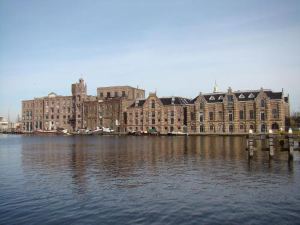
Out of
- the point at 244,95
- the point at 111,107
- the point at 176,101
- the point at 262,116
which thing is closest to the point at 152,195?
the point at 262,116

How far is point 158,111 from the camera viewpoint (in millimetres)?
140375

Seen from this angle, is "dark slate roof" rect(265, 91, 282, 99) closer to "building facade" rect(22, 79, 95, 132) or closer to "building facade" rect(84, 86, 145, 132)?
"building facade" rect(84, 86, 145, 132)

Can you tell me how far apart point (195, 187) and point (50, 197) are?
1009 cm

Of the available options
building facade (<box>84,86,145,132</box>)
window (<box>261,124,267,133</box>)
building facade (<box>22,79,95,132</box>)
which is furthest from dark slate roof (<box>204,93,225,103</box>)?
building facade (<box>22,79,95,132</box>)

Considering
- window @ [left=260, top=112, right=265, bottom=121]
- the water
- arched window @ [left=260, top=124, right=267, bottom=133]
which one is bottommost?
the water

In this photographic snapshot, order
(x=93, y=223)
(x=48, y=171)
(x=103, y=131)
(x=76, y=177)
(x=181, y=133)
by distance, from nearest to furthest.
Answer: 1. (x=93, y=223)
2. (x=76, y=177)
3. (x=48, y=171)
4. (x=181, y=133)
5. (x=103, y=131)

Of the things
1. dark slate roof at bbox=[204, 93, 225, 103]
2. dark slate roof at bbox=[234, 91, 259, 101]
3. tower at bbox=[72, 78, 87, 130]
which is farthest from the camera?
tower at bbox=[72, 78, 87, 130]

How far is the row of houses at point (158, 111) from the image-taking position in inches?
4486

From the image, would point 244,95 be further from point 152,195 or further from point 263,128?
point 152,195

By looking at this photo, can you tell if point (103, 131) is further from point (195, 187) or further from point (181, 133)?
point (195, 187)

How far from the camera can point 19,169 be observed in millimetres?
33875

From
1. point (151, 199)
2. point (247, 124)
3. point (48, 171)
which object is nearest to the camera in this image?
point (151, 199)

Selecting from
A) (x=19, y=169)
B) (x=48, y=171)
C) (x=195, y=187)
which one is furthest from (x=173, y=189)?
(x=19, y=169)

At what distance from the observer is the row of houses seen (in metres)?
114
